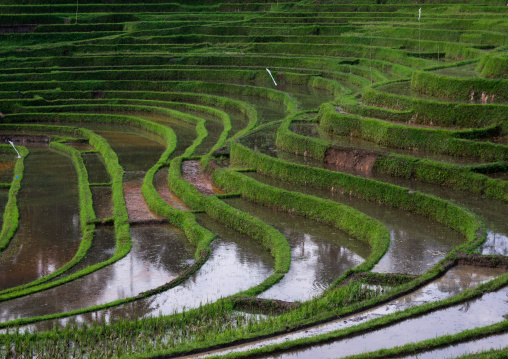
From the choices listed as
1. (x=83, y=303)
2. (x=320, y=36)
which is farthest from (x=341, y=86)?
(x=83, y=303)

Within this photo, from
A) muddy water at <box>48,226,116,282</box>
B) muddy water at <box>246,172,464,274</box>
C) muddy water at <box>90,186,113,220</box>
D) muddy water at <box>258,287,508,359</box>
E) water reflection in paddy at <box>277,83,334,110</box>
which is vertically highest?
water reflection in paddy at <box>277,83,334,110</box>

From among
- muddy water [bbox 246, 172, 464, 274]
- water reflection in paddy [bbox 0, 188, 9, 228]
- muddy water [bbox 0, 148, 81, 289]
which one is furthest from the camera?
water reflection in paddy [bbox 0, 188, 9, 228]

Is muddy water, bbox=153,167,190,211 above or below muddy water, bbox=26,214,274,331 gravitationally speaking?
above

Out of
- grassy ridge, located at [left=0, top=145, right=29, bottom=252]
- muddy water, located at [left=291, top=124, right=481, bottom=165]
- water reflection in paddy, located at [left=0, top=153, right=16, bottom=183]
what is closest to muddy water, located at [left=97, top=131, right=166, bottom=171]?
grassy ridge, located at [left=0, top=145, right=29, bottom=252]

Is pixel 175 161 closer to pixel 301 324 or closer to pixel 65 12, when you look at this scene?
pixel 301 324

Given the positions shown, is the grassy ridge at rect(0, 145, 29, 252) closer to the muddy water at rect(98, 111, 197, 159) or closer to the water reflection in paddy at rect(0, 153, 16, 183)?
the water reflection in paddy at rect(0, 153, 16, 183)

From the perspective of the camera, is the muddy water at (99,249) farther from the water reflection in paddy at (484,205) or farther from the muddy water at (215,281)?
the water reflection in paddy at (484,205)
